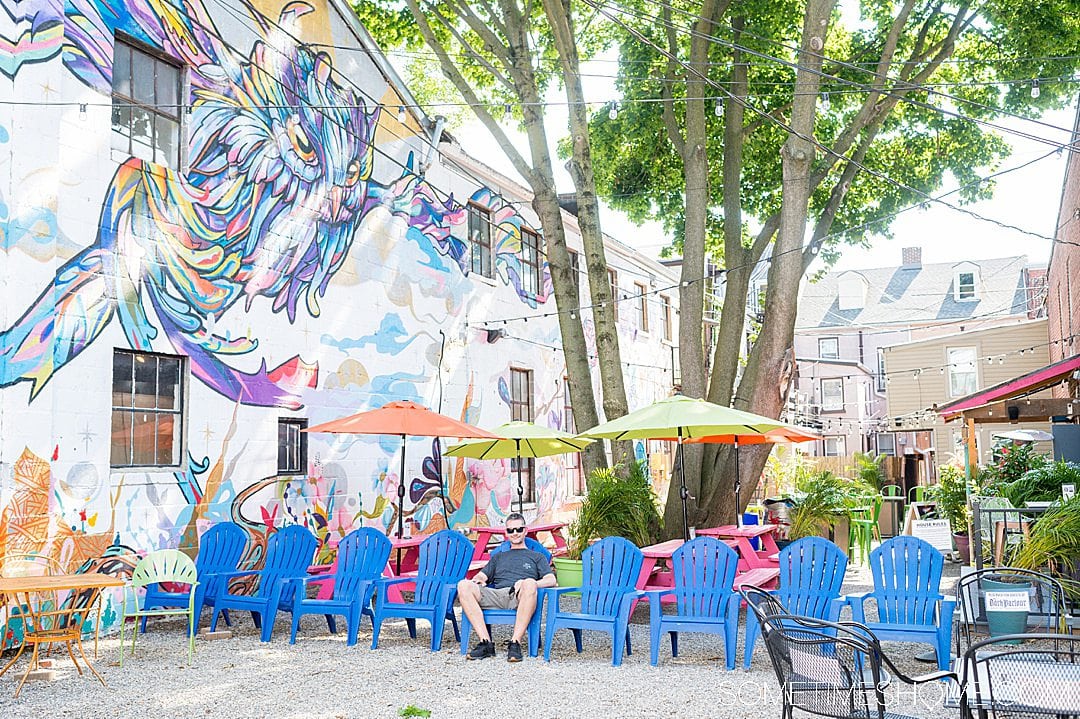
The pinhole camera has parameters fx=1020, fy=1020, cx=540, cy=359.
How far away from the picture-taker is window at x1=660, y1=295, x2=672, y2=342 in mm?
24359

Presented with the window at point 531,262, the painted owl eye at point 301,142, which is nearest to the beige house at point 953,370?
the window at point 531,262

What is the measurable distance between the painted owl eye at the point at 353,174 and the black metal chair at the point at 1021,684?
9761 mm

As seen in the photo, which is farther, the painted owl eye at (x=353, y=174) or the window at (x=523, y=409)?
the window at (x=523, y=409)

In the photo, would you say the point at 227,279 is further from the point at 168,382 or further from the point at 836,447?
the point at 836,447

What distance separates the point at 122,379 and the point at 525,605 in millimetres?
4298

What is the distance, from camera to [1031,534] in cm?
817

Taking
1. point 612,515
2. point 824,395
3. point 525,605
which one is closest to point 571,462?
point 612,515

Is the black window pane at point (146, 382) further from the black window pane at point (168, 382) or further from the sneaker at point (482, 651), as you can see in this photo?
the sneaker at point (482, 651)

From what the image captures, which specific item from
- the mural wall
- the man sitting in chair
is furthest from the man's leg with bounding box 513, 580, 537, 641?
the mural wall

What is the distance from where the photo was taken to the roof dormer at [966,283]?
4009 centimetres

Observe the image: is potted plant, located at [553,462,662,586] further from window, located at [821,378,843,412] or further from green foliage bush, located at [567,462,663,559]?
window, located at [821,378,843,412]

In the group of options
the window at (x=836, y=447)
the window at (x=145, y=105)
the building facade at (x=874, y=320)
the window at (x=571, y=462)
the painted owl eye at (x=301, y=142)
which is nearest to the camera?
the window at (x=145, y=105)

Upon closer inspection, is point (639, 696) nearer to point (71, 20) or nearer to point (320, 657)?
point (320, 657)

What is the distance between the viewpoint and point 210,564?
30.0ft
